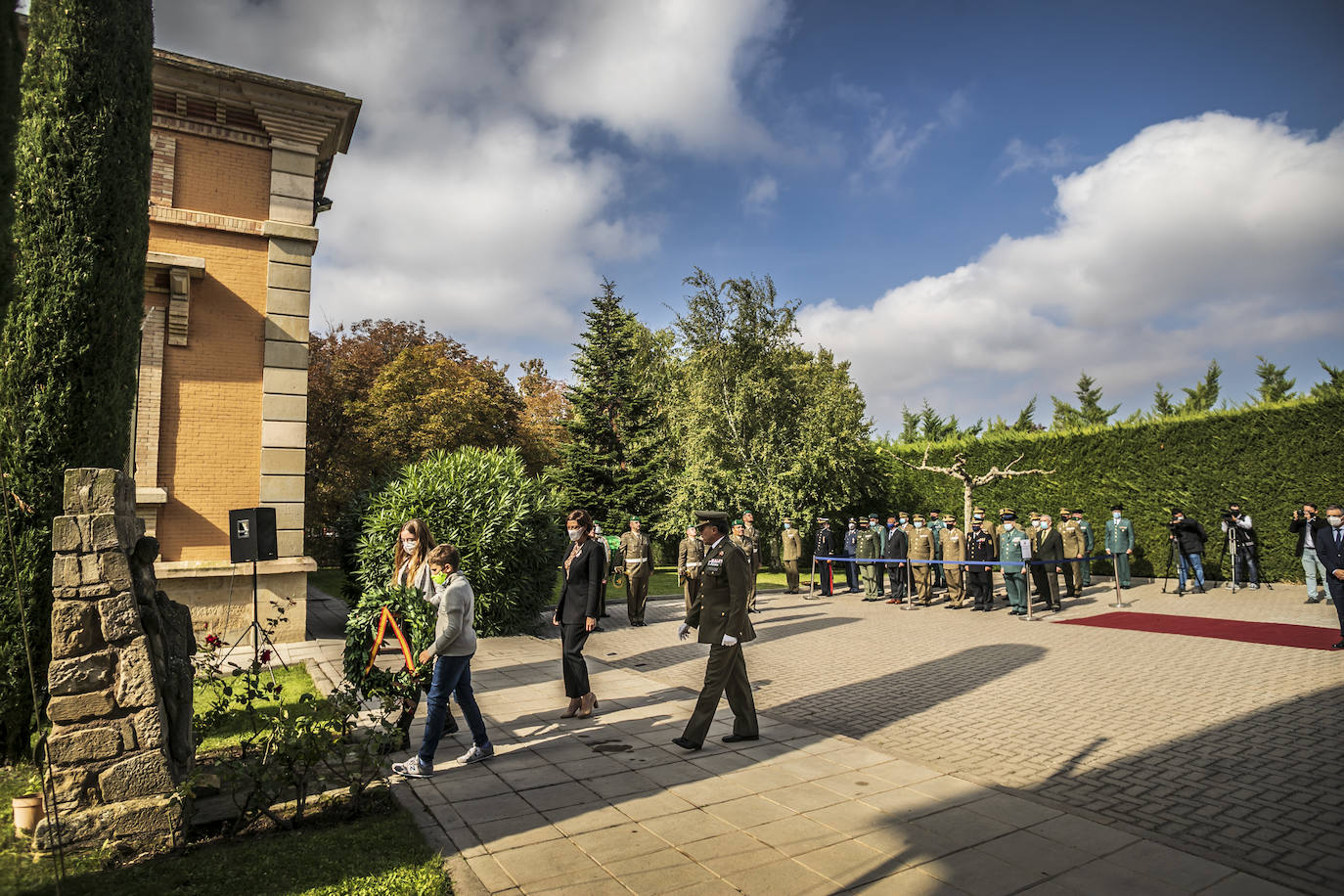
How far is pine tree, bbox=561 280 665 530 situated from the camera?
95.9ft

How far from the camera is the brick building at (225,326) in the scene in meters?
11.2

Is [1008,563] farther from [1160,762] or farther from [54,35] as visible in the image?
[54,35]

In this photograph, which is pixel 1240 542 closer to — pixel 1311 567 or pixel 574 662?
pixel 1311 567

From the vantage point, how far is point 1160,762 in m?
5.85

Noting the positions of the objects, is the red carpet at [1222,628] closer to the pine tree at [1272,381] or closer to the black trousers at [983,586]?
the black trousers at [983,586]

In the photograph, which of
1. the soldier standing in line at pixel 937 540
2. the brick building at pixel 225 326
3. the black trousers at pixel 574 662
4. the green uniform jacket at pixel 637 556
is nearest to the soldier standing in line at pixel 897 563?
the soldier standing in line at pixel 937 540

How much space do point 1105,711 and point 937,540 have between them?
12.0 meters

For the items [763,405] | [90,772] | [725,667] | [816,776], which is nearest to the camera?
[90,772]

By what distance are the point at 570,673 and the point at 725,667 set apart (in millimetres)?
1787

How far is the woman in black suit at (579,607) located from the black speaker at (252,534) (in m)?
4.94

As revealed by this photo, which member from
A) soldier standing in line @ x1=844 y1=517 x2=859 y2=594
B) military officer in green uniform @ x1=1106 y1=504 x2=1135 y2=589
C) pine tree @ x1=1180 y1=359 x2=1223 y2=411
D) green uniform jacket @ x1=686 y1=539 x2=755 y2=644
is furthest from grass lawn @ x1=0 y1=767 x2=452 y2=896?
pine tree @ x1=1180 y1=359 x2=1223 y2=411

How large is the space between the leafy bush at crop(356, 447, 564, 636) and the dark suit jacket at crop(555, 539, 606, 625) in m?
4.35

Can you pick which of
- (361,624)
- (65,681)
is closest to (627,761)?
(361,624)

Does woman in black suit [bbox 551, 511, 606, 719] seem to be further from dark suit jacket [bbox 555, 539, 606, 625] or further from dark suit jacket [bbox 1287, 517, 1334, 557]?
dark suit jacket [bbox 1287, 517, 1334, 557]
